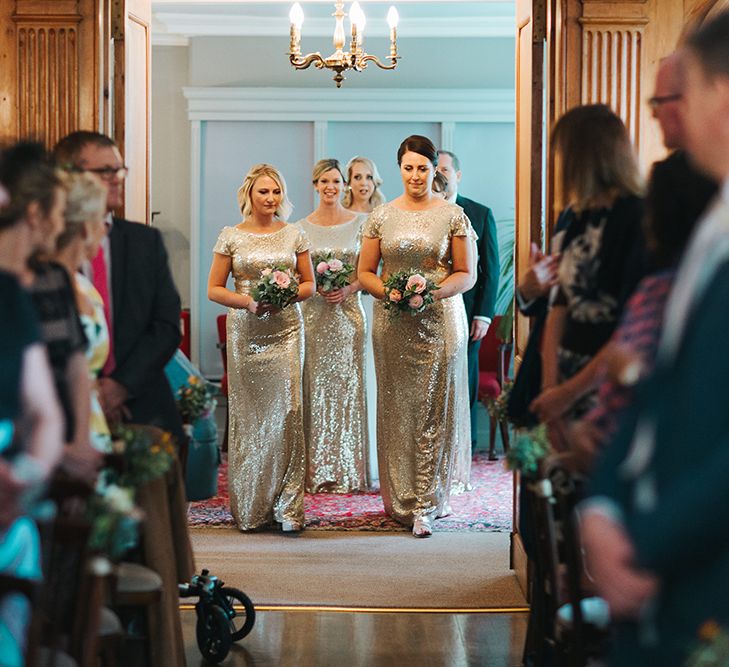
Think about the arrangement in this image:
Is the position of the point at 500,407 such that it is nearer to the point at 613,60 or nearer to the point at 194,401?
the point at 194,401

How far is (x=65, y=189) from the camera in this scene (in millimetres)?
2559

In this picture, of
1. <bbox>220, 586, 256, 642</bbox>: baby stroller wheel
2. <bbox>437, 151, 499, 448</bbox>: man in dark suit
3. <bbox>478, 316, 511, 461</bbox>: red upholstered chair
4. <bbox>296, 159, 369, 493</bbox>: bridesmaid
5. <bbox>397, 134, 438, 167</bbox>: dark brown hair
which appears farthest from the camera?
<bbox>478, 316, 511, 461</bbox>: red upholstered chair

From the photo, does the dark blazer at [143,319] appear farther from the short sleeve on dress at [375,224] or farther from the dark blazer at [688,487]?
the short sleeve on dress at [375,224]

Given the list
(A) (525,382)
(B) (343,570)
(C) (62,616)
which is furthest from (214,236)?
(C) (62,616)

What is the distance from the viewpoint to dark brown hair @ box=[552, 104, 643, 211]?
10.1 feet

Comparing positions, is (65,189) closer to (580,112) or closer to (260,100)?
(580,112)

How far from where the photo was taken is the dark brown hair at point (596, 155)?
3.09 meters

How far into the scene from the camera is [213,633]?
448 centimetres

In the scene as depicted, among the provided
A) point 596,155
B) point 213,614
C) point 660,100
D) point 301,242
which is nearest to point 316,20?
point 301,242

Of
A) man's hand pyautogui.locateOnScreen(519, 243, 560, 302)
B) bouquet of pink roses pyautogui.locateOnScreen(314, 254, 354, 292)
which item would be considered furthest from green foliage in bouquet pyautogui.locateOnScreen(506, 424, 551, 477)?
bouquet of pink roses pyautogui.locateOnScreen(314, 254, 354, 292)

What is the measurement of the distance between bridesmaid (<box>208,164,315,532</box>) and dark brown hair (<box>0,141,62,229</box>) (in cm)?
424

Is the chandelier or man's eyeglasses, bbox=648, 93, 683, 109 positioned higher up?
the chandelier

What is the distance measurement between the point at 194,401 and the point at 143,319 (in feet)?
1.93

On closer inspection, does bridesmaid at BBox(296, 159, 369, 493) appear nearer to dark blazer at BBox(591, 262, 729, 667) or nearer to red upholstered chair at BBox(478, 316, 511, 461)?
red upholstered chair at BBox(478, 316, 511, 461)
